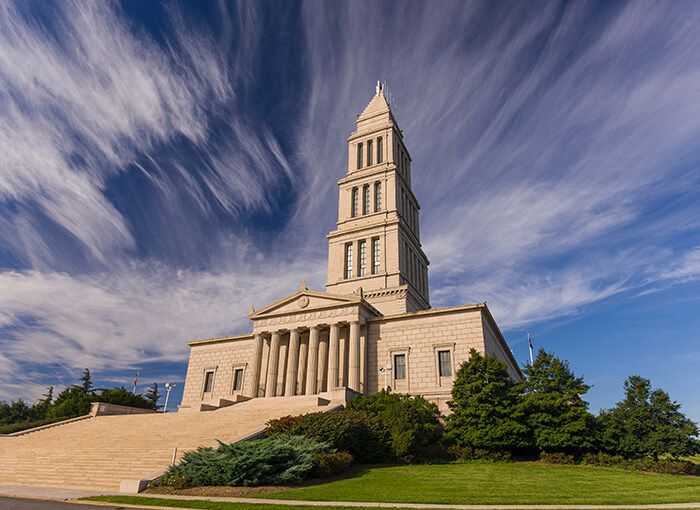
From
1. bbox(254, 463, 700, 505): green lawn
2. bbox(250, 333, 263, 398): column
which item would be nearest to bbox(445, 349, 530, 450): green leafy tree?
bbox(254, 463, 700, 505): green lawn

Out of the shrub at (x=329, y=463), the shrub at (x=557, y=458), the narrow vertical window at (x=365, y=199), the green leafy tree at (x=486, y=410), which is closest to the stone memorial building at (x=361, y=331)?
the narrow vertical window at (x=365, y=199)

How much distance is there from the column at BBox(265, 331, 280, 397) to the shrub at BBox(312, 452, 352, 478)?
2195cm

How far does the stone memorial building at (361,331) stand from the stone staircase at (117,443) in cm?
493

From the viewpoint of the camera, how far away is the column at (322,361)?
39.6m

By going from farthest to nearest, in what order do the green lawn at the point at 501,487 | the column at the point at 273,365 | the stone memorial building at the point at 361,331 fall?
the column at the point at 273,365, the stone memorial building at the point at 361,331, the green lawn at the point at 501,487

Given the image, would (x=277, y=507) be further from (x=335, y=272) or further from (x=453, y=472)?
(x=335, y=272)

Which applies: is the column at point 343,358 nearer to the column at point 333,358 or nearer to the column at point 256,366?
the column at point 333,358

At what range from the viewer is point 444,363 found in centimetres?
3584

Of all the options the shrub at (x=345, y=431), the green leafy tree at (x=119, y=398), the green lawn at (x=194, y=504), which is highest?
the green leafy tree at (x=119, y=398)

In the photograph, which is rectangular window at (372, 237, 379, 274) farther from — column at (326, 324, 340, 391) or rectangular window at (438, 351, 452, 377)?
rectangular window at (438, 351, 452, 377)

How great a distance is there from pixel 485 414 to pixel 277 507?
1673 centimetres

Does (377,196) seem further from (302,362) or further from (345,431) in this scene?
(345,431)

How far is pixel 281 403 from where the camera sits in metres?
33.7

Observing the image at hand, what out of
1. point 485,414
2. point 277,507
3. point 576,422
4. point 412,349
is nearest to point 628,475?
point 576,422
